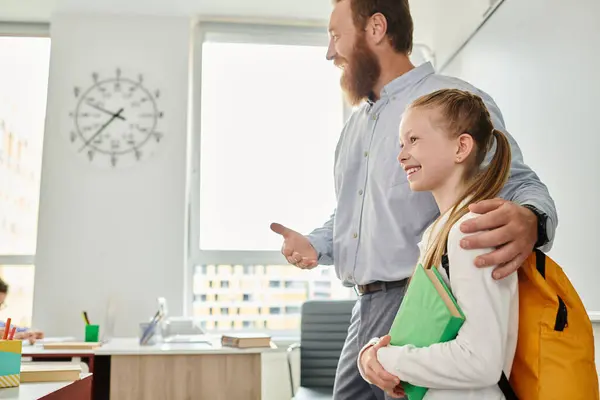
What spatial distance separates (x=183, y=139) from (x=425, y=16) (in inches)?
66.6

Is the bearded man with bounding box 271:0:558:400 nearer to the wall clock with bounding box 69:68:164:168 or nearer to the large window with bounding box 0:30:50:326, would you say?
the wall clock with bounding box 69:68:164:168

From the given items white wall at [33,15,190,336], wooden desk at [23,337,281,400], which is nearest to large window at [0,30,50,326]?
white wall at [33,15,190,336]

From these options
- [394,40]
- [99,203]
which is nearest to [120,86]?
[99,203]

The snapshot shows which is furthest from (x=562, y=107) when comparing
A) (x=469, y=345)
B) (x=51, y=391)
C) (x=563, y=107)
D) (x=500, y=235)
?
(x=51, y=391)

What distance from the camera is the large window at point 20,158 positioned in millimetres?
4020

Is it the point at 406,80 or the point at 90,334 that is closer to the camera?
the point at 406,80

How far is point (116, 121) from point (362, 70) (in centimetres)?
280

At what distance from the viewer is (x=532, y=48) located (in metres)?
2.49

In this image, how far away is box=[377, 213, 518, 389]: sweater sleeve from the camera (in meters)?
0.89

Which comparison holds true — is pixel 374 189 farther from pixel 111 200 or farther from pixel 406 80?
pixel 111 200

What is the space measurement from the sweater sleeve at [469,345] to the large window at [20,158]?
3564 millimetres

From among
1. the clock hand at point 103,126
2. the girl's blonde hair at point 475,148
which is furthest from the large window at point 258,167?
the girl's blonde hair at point 475,148

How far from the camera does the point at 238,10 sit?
4133 mm

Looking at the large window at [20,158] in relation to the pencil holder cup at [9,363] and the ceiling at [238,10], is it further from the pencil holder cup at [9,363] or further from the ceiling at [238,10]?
the pencil holder cup at [9,363]
